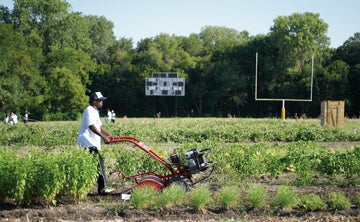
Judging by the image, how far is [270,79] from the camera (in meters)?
61.5

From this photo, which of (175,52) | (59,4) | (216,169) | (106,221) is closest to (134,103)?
(175,52)

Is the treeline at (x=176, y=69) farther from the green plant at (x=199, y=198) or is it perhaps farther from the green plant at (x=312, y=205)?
the green plant at (x=199, y=198)

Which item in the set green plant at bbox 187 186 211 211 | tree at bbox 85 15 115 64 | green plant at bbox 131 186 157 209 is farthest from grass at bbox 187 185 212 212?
tree at bbox 85 15 115 64

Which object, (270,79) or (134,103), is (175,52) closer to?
(134,103)

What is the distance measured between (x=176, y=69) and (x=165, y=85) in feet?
47.0

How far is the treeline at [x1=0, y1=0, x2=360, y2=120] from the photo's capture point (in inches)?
2191

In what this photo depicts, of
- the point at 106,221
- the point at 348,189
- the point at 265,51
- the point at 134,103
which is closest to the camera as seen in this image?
the point at 106,221

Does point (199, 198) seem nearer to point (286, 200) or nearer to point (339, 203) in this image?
point (286, 200)

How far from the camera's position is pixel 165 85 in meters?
53.2

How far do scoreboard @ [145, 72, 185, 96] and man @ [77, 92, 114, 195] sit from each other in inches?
1701

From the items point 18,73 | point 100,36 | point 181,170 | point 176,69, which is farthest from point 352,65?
point 181,170

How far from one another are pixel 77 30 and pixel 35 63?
10.5 m

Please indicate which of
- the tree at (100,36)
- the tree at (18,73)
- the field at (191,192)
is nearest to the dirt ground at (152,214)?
the field at (191,192)

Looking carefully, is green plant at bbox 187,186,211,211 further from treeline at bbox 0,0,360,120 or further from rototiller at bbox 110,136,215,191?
treeline at bbox 0,0,360,120
